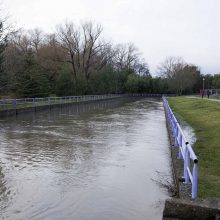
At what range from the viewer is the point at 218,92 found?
61.1m

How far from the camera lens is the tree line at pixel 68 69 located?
1569 inches

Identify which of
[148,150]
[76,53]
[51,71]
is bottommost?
[148,150]

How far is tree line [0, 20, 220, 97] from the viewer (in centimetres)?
3984

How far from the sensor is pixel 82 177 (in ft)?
28.2

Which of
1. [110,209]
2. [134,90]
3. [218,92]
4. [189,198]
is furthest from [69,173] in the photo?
[134,90]

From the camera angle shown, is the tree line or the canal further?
the tree line

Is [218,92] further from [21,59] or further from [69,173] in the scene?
[69,173]

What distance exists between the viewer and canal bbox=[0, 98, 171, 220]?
20.8 ft

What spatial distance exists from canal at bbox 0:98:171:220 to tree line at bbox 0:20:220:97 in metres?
18.8

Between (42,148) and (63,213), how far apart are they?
266 inches

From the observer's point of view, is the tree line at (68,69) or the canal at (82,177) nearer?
the canal at (82,177)

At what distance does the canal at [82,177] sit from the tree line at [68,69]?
1883cm

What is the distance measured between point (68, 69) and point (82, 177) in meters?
52.2

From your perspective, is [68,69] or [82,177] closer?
[82,177]
